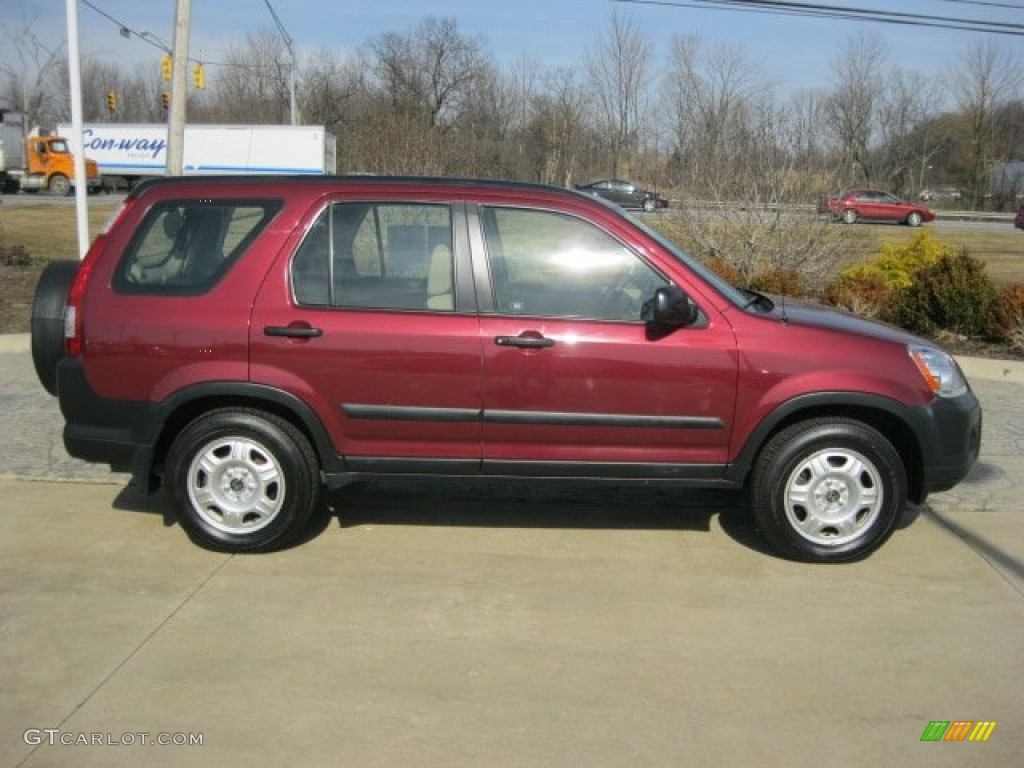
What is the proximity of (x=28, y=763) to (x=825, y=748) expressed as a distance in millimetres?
2559

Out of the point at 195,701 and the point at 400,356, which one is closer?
the point at 195,701

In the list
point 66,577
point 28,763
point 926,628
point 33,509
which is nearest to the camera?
point 28,763

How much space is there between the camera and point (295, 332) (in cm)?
441

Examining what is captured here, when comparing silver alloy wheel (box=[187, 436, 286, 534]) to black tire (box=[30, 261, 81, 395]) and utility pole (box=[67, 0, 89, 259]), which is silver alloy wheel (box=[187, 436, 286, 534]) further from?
utility pole (box=[67, 0, 89, 259])

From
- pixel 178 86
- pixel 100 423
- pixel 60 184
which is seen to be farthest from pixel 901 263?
pixel 60 184

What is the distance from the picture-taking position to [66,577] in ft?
14.3

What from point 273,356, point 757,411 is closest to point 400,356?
point 273,356

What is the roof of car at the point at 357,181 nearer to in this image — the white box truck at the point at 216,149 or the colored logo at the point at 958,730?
the colored logo at the point at 958,730

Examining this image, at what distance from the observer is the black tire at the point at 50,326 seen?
15.4 feet

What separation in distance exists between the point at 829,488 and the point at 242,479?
2850mm

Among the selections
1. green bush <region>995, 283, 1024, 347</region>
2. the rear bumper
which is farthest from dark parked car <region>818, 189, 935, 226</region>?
the rear bumper

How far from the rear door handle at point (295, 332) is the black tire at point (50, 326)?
1102 mm

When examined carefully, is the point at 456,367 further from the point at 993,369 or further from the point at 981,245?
the point at 981,245

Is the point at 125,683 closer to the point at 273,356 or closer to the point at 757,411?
the point at 273,356
